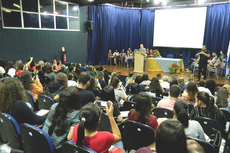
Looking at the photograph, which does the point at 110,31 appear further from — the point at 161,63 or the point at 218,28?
the point at 218,28

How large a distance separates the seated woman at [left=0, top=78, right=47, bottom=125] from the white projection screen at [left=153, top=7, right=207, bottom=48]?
10438 millimetres

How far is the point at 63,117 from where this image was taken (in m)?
1.83

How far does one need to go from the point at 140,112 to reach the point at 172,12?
1035 centimetres

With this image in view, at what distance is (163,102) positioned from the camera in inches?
111

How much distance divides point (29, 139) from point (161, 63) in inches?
331

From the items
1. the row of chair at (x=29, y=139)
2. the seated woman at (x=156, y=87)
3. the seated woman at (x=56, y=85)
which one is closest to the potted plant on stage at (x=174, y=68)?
the seated woman at (x=156, y=87)

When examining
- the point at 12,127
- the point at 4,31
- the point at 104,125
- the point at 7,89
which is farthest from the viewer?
the point at 4,31

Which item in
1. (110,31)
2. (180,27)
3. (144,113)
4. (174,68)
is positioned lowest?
(174,68)

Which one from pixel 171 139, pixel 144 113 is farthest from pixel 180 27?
pixel 171 139

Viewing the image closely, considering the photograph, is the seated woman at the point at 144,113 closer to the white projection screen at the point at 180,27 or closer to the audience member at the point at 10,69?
the audience member at the point at 10,69

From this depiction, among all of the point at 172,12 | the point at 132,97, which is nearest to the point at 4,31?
the point at 132,97

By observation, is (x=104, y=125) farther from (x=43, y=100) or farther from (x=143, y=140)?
(x=43, y=100)

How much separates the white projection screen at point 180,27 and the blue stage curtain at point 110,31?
1.54 m

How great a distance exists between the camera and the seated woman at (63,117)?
1809 mm
